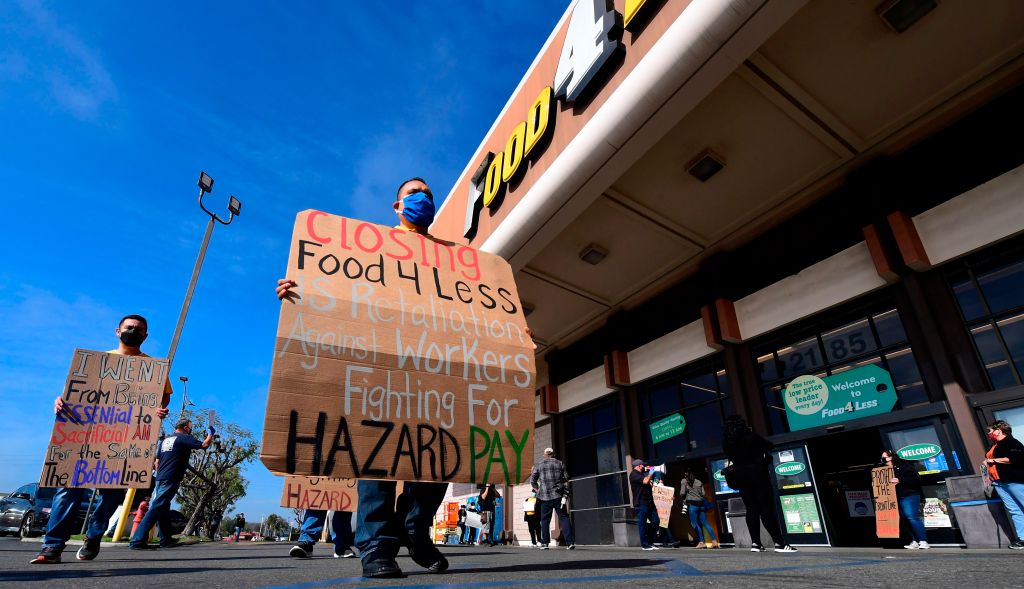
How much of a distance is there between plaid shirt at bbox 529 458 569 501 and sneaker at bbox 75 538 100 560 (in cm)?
601

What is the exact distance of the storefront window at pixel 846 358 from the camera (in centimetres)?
Answer: 743

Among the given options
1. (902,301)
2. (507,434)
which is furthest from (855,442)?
(507,434)

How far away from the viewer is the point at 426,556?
2.82 metres

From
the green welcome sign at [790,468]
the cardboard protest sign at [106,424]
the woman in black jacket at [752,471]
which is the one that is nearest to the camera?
the cardboard protest sign at [106,424]

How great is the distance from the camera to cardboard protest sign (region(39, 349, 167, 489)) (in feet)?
12.0

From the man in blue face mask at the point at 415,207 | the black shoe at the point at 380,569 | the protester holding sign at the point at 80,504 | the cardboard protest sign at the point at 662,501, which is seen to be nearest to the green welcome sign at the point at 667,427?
the cardboard protest sign at the point at 662,501

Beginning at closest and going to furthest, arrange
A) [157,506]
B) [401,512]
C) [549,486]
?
[401,512], [157,506], [549,486]

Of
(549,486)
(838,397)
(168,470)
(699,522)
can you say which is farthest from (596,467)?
(168,470)

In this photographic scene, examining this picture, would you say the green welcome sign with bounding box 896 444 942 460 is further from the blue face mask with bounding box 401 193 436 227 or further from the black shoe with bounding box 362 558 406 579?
the black shoe with bounding box 362 558 406 579

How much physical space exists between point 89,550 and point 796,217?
1044cm

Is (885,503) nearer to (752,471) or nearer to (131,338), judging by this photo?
(752,471)

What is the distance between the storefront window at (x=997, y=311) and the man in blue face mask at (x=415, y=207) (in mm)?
7604

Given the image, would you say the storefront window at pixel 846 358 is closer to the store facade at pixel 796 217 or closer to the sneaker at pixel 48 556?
the store facade at pixel 796 217

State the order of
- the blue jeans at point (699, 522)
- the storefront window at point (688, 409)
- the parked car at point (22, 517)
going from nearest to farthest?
the blue jeans at point (699, 522), the storefront window at point (688, 409), the parked car at point (22, 517)
